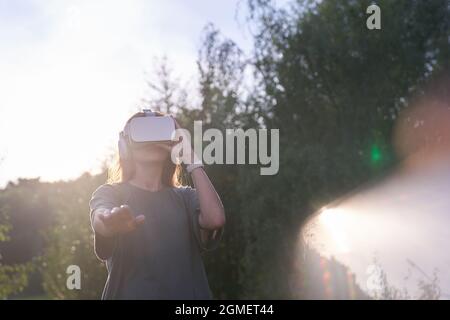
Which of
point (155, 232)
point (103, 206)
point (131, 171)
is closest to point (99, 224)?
point (103, 206)

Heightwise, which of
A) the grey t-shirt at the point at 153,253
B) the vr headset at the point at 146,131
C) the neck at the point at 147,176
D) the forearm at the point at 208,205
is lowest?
the grey t-shirt at the point at 153,253

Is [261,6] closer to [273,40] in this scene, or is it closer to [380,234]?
[273,40]

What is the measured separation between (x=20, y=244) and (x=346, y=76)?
59.8 feet

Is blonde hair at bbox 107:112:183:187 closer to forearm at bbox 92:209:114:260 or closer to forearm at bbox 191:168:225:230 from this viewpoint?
forearm at bbox 191:168:225:230

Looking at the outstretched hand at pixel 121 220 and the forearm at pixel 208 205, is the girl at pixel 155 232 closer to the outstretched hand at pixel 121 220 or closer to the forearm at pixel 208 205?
the forearm at pixel 208 205

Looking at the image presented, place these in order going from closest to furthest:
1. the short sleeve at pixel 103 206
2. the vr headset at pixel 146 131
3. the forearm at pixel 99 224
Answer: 1. the forearm at pixel 99 224
2. the short sleeve at pixel 103 206
3. the vr headset at pixel 146 131

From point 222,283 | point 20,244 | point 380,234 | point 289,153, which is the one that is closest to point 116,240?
point 380,234

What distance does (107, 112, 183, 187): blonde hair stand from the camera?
264cm

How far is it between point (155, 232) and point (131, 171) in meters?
0.33

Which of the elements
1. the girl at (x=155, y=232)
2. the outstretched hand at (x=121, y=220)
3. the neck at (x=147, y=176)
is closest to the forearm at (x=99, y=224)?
the girl at (x=155, y=232)

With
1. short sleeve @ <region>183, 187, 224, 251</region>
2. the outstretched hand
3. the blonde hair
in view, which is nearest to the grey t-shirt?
short sleeve @ <region>183, 187, 224, 251</region>

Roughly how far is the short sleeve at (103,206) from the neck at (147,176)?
16 centimetres

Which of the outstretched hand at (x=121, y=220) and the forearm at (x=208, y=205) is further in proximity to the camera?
the forearm at (x=208, y=205)

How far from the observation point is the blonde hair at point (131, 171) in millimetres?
2643
